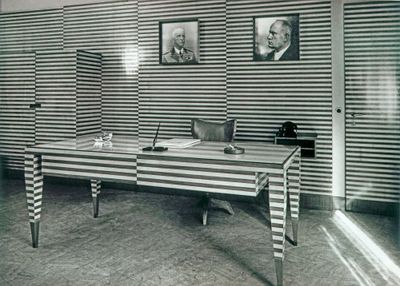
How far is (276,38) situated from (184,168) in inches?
119

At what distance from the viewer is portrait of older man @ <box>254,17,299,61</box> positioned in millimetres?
5141

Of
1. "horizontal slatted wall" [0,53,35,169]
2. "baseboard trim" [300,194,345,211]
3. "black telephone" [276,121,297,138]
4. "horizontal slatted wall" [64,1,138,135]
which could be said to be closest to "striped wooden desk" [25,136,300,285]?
"black telephone" [276,121,297,138]

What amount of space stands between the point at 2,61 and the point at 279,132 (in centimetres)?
510

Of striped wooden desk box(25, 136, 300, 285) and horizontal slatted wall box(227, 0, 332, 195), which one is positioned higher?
horizontal slatted wall box(227, 0, 332, 195)

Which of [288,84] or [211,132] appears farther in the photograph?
[288,84]

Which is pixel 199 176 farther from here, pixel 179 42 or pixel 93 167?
pixel 179 42

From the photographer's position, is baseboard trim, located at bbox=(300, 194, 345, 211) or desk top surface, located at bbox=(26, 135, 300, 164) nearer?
desk top surface, located at bbox=(26, 135, 300, 164)

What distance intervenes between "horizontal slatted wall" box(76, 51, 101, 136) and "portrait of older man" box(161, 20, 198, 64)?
4.18ft

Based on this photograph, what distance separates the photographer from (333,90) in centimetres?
497

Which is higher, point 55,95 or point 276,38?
point 276,38

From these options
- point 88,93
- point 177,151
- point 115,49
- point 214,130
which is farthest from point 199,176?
point 115,49

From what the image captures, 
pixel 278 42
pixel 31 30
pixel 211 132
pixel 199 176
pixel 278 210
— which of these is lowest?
pixel 278 210

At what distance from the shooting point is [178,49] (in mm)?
5781

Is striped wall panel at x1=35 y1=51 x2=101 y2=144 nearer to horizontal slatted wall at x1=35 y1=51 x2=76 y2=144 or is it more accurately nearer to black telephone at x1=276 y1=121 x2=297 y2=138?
horizontal slatted wall at x1=35 y1=51 x2=76 y2=144
